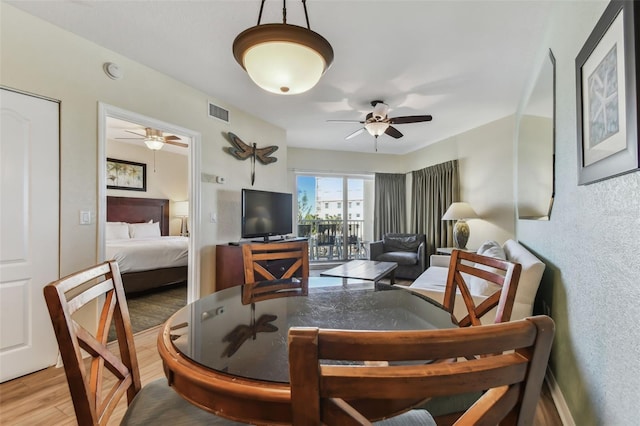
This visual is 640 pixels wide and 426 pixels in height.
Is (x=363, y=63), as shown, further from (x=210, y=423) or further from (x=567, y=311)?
(x=210, y=423)

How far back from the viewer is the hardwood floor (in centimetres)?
166

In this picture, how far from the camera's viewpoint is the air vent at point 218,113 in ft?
11.6

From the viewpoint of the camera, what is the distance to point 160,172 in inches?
254

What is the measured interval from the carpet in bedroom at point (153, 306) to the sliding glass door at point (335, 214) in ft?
8.79

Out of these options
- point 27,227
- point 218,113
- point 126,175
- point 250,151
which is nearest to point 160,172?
point 126,175

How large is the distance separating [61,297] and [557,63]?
281cm

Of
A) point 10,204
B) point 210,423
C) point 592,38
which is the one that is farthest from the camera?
point 10,204

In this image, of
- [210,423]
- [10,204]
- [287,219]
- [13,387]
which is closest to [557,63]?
[210,423]

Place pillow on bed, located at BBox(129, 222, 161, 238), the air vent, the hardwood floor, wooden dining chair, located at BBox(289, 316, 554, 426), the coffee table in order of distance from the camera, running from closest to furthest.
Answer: wooden dining chair, located at BBox(289, 316, 554, 426)
the hardwood floor
the coffee table
the air vent
pillow on bed, located at BBox(129, 222, 161, 238)

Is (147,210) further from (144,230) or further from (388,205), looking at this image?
(388,205)

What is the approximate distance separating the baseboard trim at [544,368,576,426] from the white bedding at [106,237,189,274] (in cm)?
448

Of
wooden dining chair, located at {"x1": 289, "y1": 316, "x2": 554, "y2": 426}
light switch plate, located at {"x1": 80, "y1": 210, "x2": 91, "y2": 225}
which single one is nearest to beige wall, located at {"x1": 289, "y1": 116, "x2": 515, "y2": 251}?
light switch plate, located at {"x1": 80, "y1": 210, "x2": 91, "y2": 225}

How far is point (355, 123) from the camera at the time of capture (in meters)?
4.43

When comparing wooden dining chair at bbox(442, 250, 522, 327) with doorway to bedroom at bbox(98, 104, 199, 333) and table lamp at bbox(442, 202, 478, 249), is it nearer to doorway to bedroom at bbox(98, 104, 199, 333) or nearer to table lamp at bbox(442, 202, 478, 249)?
doorway to bedroom at bbox(98, 104, 199, 333)
